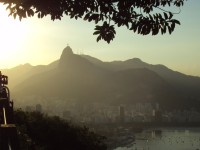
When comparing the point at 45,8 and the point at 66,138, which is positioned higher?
the point at 45,8

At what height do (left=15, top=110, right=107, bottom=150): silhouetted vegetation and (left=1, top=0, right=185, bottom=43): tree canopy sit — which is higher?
(left=1, top=0, right=185, bottom=43): tree canopy

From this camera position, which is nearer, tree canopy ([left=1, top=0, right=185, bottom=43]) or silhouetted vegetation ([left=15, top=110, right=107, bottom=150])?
tree canopy ([left=1, top=0, right=185, bottom=43])

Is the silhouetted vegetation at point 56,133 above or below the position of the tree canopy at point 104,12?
below

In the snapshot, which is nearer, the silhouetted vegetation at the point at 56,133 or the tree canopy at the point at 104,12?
the tree canopy at the point at 104,12

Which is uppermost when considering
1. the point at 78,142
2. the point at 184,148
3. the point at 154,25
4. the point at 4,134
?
the point at 154,25

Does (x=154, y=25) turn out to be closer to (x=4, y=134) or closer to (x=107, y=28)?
(x=107, y=28)

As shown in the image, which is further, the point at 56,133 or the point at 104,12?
the point at 56,133

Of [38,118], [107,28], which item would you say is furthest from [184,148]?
[107,28]

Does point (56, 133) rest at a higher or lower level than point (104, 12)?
lower
